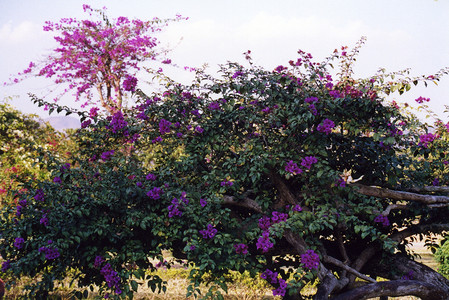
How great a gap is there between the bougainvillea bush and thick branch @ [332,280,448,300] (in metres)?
0.02

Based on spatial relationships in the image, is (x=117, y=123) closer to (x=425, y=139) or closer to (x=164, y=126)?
(x=164, y=126)

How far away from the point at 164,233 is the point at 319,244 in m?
1.74

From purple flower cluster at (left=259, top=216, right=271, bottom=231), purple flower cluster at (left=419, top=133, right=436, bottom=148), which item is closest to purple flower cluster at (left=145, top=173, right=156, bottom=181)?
purple flower cluster at (left=259, top=216, right=271, bottom=231)

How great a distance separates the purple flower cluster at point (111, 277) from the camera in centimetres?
437

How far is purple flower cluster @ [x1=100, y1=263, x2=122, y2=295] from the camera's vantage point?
437cm

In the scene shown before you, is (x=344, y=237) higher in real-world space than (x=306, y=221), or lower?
lower

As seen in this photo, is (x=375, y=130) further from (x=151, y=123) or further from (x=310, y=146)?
(x=151, y=123)

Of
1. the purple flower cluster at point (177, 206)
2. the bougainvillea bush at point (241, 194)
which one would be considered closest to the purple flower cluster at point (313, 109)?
the bougainvillea bush at point (241, 194)

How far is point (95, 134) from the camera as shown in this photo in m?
5.60

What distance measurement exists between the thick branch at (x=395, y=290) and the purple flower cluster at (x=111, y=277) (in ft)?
7.72

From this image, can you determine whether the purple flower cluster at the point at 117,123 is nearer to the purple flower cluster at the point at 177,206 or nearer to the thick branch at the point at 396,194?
the purple flower cluster at the point at 177,206

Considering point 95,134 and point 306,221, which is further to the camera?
point 95,134

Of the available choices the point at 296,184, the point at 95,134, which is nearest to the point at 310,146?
the point at 296,184

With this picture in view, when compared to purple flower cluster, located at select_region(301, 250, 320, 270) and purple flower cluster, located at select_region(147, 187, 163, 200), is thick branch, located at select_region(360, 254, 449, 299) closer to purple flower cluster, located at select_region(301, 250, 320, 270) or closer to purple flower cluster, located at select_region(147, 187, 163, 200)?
purple flower cluster, located at select_region(301, 250, 320, 270)
